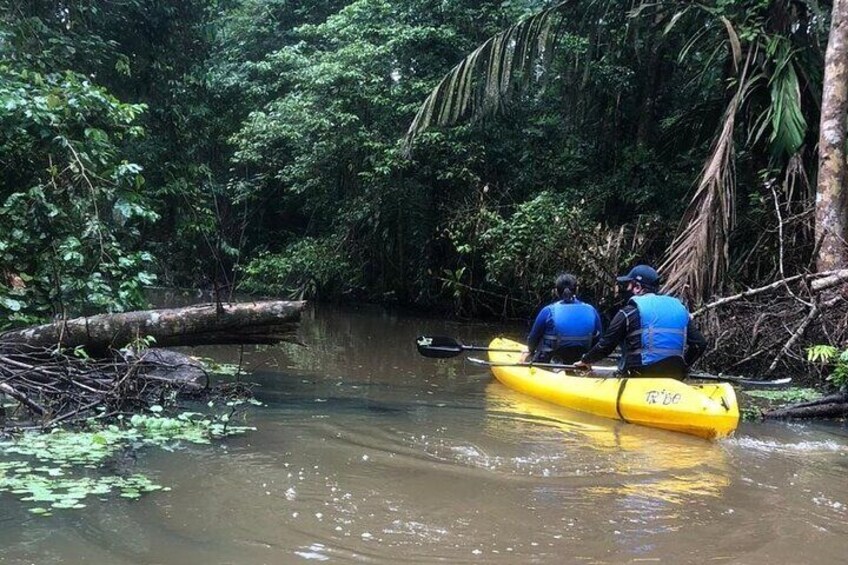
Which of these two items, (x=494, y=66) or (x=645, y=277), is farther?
(x=494, y=66)

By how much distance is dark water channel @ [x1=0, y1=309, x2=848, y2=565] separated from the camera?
331cm

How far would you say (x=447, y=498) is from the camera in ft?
13.5

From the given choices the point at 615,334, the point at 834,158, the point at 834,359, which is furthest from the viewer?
the point at 834,158

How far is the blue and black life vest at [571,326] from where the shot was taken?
25.8 ft

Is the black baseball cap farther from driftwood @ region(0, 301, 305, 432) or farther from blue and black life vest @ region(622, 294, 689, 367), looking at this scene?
driftwood @ region(0, 301, 305, 432)

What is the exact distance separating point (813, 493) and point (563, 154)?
1168 centimetres

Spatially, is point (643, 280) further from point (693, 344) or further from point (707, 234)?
point (707, 234)

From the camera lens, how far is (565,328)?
7.89 meters

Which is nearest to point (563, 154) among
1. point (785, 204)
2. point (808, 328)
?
point (785, 204)

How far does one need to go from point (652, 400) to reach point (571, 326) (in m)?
1.90

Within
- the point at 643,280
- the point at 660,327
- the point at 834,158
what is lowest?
the point at 660,327

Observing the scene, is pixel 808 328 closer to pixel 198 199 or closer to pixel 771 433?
pixel 771 433

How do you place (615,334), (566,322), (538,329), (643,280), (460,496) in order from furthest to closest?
(538,329)
(566,322)
(643,280)
(615,334)
(460,496)

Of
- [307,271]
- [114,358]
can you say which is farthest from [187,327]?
[307,271]
